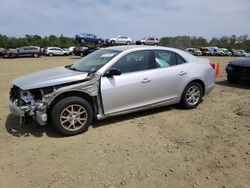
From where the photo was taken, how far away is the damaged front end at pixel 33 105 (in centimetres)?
515

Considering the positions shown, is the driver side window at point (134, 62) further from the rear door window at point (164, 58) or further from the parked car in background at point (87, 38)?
the parked car in background at point (87, 38)

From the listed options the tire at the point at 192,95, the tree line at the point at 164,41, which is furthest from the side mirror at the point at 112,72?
the tree line at the point at 164,41

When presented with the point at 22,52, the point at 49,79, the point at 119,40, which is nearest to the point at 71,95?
the point at 49,79

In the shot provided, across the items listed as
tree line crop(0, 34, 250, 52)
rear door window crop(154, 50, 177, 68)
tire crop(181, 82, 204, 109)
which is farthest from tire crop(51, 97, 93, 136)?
tree line crop(0, 34, 250, 52)

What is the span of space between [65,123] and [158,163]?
1928 mm

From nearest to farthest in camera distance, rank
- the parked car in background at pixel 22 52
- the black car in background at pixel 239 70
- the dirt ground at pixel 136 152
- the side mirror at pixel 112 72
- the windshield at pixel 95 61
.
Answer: the dirt ground at pixel 136 152 < the side mirror at pixel 112 72 < the windshield at pixel 95 61 < the black car in background at pixel 239 70 < the parked car in background at pixel 22 52

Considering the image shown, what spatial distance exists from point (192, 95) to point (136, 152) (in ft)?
A: 9.48

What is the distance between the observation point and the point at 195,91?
704 cm

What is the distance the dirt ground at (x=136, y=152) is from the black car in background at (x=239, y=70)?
350cm

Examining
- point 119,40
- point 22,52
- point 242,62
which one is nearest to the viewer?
point 242,62

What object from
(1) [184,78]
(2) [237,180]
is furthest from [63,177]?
(1) [184,78]

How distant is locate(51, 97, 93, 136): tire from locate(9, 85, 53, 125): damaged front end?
0.19 metres

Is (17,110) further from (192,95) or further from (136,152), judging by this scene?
(192,95)

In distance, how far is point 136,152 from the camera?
464cm
